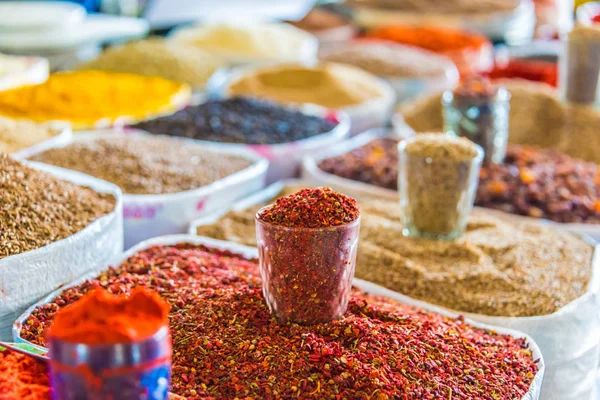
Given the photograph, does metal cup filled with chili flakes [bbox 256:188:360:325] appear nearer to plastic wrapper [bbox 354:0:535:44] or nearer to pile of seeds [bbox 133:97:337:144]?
pile of seeds [bbox 133:97:337:144]

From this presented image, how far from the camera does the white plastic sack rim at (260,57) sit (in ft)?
11.3

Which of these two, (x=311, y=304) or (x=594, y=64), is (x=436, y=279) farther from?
(x=594, y=64)

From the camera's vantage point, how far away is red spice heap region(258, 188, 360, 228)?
112cm

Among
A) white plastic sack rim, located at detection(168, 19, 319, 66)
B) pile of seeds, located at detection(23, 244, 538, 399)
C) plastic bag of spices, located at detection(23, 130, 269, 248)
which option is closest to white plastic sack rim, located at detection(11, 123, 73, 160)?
plastic bag of spices, located at detection(23, 130, 269, 248)

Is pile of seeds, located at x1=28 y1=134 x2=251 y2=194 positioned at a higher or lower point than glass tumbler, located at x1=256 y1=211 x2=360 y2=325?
lower

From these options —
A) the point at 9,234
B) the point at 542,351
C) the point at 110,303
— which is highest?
the point at 110,303

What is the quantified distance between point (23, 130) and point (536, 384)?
166 centimetres

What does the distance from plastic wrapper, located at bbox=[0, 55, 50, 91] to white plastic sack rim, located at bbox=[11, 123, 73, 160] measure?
0.59 metres

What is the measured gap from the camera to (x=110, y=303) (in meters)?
0.80

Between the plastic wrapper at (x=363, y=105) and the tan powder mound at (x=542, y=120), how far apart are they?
0.40ft

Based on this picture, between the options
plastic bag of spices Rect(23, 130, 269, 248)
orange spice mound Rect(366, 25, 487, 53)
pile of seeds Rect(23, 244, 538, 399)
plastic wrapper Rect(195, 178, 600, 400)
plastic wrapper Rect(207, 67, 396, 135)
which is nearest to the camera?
pile of seeds Rect(23, 244, 538, 399)

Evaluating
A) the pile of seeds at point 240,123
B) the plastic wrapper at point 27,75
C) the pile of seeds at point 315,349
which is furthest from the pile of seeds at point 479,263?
the plastic wrapper at point 27,75

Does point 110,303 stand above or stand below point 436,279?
above

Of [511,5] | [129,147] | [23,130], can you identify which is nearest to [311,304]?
[129,147]
